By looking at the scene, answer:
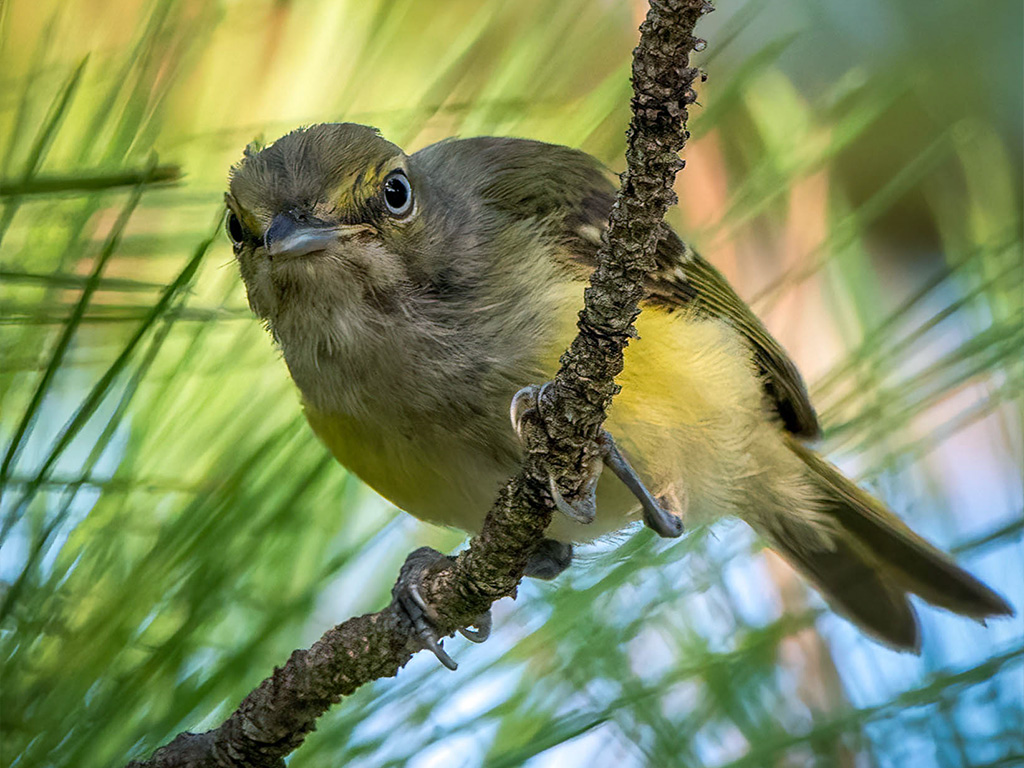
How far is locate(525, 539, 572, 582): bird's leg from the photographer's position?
7.82ft

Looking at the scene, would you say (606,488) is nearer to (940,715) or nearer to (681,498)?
(681,498)

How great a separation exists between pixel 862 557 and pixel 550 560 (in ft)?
2.51

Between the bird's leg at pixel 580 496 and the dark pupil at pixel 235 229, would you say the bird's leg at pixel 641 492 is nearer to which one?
the bird's leg at pixel 580 496

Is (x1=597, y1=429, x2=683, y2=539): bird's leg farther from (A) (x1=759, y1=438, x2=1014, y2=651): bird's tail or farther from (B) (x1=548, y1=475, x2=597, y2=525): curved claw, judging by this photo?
(A) (x1=759, y1=438, x2=1014, y2=651): bird's tail

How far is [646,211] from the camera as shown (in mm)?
1117

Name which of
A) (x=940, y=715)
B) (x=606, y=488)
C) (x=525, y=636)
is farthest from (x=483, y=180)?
(x=940, y=715)

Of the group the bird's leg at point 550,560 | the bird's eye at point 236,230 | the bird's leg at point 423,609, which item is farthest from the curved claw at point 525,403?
the bird's leg at point 550,560

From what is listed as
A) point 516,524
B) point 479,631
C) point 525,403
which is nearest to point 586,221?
point 525,403

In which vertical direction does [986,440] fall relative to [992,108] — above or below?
below

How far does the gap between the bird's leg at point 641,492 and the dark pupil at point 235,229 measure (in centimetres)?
70

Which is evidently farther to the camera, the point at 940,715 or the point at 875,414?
the point at 875,414

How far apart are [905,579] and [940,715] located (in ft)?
4.01

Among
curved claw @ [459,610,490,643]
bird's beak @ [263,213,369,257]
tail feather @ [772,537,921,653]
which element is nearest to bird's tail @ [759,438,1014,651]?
tail feather @ [772,537,921,653]

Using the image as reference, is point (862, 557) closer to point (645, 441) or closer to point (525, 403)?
point (645, 441)
